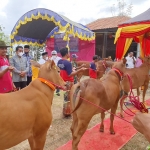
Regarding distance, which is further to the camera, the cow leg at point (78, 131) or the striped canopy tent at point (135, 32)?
the striped canopy tent at point (135, 32)

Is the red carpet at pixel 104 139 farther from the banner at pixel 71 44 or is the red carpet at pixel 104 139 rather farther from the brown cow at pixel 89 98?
the banner at pixel 71 44

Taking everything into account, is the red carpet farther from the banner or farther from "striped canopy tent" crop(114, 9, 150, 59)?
the banner

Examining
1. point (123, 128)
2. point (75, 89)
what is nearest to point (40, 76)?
point (75, 89)

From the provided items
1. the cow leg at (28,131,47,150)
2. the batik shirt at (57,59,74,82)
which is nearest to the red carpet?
the cow leg at (28,131,47,150)

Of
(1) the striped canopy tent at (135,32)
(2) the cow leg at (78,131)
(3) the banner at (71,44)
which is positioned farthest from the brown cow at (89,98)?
(3) the banner at (71,44)

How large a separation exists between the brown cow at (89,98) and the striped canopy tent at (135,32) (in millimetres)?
4246

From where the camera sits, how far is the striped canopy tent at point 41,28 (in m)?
8.13

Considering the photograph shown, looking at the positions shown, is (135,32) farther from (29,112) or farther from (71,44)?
(29,112)

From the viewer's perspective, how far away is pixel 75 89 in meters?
3.29

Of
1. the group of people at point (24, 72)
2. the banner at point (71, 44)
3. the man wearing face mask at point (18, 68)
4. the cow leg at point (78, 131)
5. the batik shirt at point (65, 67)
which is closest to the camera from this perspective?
the group of people at point (24, 72)

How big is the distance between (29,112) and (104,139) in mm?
2067

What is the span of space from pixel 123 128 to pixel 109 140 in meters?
0.77

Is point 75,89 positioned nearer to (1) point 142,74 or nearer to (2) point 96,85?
(2) point 96,85

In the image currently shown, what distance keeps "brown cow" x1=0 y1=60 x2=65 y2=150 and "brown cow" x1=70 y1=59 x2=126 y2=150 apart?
2.23 ft
